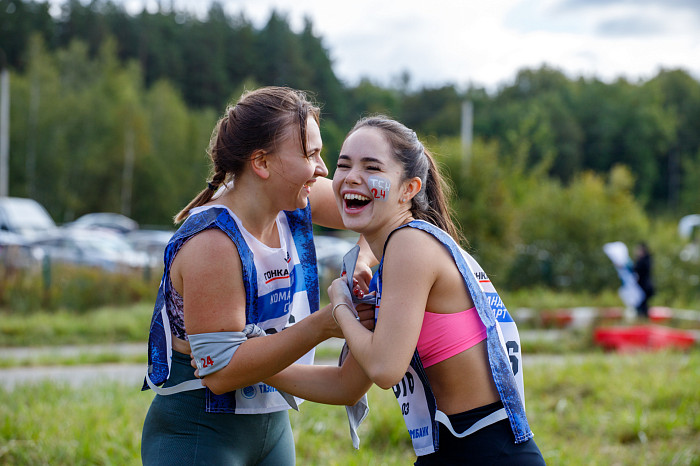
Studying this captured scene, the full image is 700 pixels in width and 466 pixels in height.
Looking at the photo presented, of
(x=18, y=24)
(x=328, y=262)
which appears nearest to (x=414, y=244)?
(x=328, y=262)

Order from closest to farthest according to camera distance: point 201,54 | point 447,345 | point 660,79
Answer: point 447,345 < point 201,54 < point 660,79

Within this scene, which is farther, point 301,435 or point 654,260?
point 654,260

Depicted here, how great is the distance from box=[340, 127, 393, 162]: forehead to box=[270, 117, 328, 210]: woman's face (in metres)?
0.22

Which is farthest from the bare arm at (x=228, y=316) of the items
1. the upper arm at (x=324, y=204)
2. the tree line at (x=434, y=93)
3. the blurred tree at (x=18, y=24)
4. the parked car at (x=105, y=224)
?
the tree line at (x=434, y=93)

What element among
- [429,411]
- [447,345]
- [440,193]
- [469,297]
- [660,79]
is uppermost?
[660,79]

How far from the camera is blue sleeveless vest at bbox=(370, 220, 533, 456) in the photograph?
2.36m

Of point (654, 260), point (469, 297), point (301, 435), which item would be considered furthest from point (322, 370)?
point (654, 260)

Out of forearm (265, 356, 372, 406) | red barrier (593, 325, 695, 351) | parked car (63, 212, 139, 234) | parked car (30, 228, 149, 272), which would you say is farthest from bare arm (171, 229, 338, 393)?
parked car (63, 212, 139, 234)

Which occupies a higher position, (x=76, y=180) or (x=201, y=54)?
(x=201, y=54)

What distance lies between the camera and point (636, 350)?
31.4 feet

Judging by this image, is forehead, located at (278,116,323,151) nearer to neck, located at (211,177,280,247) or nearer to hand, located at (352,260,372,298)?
neck, located at (211,177,280,247)

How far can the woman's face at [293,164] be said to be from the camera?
2684 mm

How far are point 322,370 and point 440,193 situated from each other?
79 centimetres

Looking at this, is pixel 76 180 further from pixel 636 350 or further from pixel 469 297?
pixel 469 297
